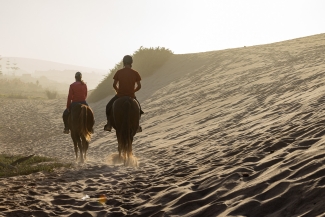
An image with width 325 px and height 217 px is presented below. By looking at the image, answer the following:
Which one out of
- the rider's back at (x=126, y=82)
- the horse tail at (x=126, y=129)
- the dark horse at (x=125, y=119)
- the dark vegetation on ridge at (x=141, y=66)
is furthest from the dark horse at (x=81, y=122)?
the dark vegetation on ridge at (x=141, y=66)

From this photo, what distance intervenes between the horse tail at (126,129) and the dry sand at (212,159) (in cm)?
57

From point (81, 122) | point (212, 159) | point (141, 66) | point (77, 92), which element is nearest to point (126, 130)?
point (81, 122)

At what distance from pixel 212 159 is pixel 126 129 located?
8.27ft

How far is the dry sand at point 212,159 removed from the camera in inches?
198

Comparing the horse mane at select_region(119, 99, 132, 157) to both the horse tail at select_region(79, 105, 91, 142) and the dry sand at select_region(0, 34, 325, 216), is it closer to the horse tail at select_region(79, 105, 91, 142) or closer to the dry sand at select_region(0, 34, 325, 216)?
the dry sand at select_region(0, 34, 325, 216)

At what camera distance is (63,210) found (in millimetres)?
5703

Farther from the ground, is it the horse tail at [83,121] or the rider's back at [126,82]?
the rider's back at [126,82]

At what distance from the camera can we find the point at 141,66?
3219 cm

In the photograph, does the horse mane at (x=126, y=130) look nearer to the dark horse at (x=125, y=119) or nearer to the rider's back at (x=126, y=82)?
the dark horse at (x=125, y=119)

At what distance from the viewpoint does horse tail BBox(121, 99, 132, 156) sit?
955cm

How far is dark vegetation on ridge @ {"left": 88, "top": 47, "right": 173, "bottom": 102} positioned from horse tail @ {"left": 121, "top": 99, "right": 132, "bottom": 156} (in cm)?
2155

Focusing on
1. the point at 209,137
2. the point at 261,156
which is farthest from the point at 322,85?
the point at 261,156

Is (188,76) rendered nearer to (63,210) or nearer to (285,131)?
(285,131)

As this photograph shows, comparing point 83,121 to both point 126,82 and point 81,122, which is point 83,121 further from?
point 126,82
